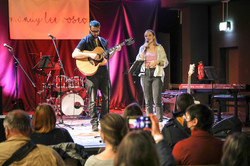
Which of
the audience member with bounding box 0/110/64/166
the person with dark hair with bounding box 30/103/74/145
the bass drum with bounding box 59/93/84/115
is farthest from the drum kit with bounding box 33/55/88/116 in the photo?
the audience member with bounding box 0/110/64/166

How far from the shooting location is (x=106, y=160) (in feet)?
7.86

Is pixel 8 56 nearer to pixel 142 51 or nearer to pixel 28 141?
pixel 142 51

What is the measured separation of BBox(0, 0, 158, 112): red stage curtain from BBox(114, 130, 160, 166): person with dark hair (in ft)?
30.5

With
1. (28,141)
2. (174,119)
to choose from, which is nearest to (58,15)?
(174,119)

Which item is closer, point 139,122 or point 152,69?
point 139,122

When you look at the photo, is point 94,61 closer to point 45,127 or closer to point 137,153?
point 45,127

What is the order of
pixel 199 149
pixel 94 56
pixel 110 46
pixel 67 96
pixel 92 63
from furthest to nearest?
1. pixel 110 46
2. pixel 67 96
3. pixel 92 63
4. pixel 94 56
5. pixel 199 149

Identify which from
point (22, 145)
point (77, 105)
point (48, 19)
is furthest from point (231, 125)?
point (48, 19)

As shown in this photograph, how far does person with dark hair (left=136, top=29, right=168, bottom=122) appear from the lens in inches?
281

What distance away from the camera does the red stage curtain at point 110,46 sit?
10.5 m

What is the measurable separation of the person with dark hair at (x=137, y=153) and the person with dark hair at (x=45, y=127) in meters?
1.67

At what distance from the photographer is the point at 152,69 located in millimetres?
7160

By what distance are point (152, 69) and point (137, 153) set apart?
5.61 m

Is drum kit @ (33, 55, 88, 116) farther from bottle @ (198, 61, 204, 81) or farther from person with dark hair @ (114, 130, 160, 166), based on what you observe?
person with dark hair @ (114, 130, 160, 166)
